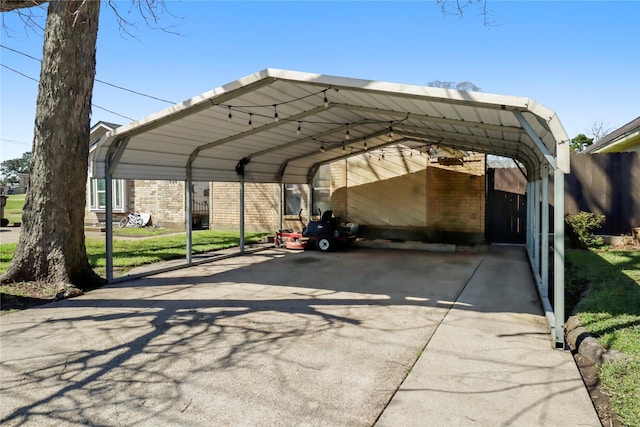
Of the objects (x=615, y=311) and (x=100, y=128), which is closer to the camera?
(x=615, y=311)

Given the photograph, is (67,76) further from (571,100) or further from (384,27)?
(571,100)

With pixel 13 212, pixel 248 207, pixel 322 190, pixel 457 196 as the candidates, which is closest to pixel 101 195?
pixel 248 207

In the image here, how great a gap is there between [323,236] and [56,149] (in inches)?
282

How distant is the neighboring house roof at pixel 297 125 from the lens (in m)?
5.04

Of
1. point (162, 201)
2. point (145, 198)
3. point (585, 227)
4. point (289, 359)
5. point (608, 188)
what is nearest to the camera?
point (289, 359)

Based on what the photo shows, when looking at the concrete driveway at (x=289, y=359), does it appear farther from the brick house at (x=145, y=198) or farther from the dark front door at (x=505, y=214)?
the brick house at (x=145, y=198)

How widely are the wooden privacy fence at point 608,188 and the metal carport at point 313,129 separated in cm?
283

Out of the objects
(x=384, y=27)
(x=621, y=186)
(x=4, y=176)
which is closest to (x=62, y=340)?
(x=384, y=27)

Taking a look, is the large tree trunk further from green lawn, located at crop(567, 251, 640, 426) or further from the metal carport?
green lawn, located at crop(567, 251, 640, 426)

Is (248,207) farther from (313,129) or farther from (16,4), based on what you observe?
(16,4)

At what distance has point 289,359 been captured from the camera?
4.02 meters

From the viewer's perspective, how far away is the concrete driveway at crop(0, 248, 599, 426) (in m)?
3.03

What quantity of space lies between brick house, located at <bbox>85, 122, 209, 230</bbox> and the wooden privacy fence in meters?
14.2

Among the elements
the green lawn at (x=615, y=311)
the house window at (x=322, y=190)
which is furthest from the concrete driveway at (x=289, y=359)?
the house window at (x=322, y=190)
